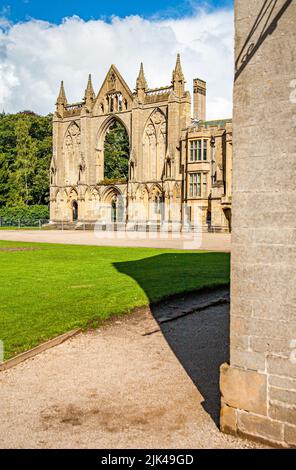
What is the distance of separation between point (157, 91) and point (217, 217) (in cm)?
1542

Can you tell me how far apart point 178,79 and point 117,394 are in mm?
42628

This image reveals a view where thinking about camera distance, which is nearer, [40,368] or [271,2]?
[271,2]

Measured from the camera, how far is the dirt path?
421 cm

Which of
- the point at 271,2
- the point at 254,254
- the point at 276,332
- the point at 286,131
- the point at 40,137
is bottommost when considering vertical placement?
the point at 276,332

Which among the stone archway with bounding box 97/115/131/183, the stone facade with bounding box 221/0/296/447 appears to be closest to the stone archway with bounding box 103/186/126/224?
the stone archway with bounding box 97/115/131/183

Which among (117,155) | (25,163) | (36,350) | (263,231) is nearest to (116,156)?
(117,155)

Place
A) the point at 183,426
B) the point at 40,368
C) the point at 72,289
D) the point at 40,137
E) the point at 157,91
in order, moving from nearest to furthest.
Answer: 1. the point at 183,426
2. the point at 40,368
3. the point at 72,289
4. the point at 157,91
5. the point at 40,137

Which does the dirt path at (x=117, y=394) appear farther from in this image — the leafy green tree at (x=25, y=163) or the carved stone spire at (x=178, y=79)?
the leafy green tree at (x=25, y=163)

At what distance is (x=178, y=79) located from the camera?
44375 millimetres

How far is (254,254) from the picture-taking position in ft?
13.8

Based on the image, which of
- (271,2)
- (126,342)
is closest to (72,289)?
(126,342)

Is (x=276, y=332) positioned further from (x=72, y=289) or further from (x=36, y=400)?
(x=72, y=289)

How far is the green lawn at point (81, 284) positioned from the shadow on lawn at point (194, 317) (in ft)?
0.10

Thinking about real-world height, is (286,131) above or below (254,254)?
above
